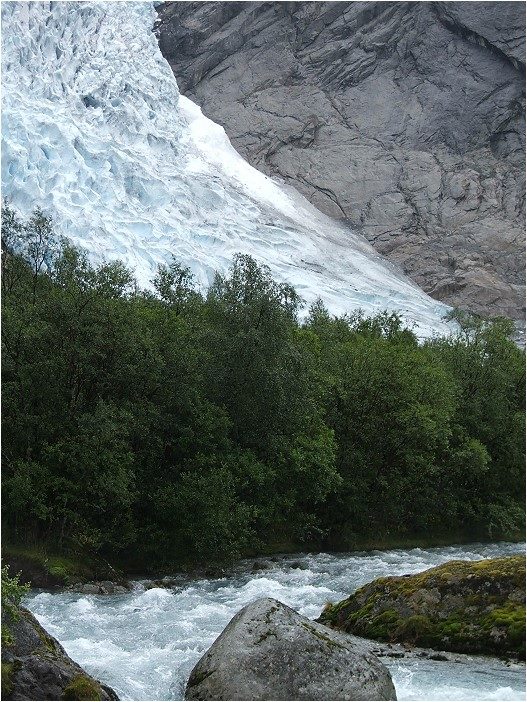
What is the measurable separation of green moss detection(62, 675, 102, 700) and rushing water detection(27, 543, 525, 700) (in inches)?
61.4

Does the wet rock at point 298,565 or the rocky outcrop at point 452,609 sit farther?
the wet rock at point 298,565

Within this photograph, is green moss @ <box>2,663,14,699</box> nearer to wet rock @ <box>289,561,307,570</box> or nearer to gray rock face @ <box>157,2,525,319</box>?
wet rock @ <box>289,561,307,570</box>

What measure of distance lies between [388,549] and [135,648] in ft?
52.9

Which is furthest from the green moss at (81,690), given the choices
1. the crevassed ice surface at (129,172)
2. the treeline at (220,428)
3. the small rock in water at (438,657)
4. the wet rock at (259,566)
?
the crevassed ice surface at (129,172)

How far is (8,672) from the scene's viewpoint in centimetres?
988

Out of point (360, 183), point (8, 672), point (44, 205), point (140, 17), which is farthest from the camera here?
point (360, 183)

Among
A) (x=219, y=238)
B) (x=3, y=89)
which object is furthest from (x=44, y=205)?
(x=219, y=238)

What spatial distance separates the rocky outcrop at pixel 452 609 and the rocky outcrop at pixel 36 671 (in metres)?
5.29

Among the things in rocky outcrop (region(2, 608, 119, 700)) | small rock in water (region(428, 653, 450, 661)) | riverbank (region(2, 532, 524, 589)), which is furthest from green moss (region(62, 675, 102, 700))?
riverbank (region(2, 532, 524, 589))

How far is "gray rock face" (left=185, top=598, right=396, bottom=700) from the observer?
10430mm

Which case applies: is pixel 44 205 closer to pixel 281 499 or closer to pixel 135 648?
pixel 281 499

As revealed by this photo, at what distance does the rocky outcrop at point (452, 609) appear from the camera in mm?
13258

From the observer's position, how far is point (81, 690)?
10.1m

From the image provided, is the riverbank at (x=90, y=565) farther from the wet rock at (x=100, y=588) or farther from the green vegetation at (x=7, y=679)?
the green vegetation at (x=7, y=679)
